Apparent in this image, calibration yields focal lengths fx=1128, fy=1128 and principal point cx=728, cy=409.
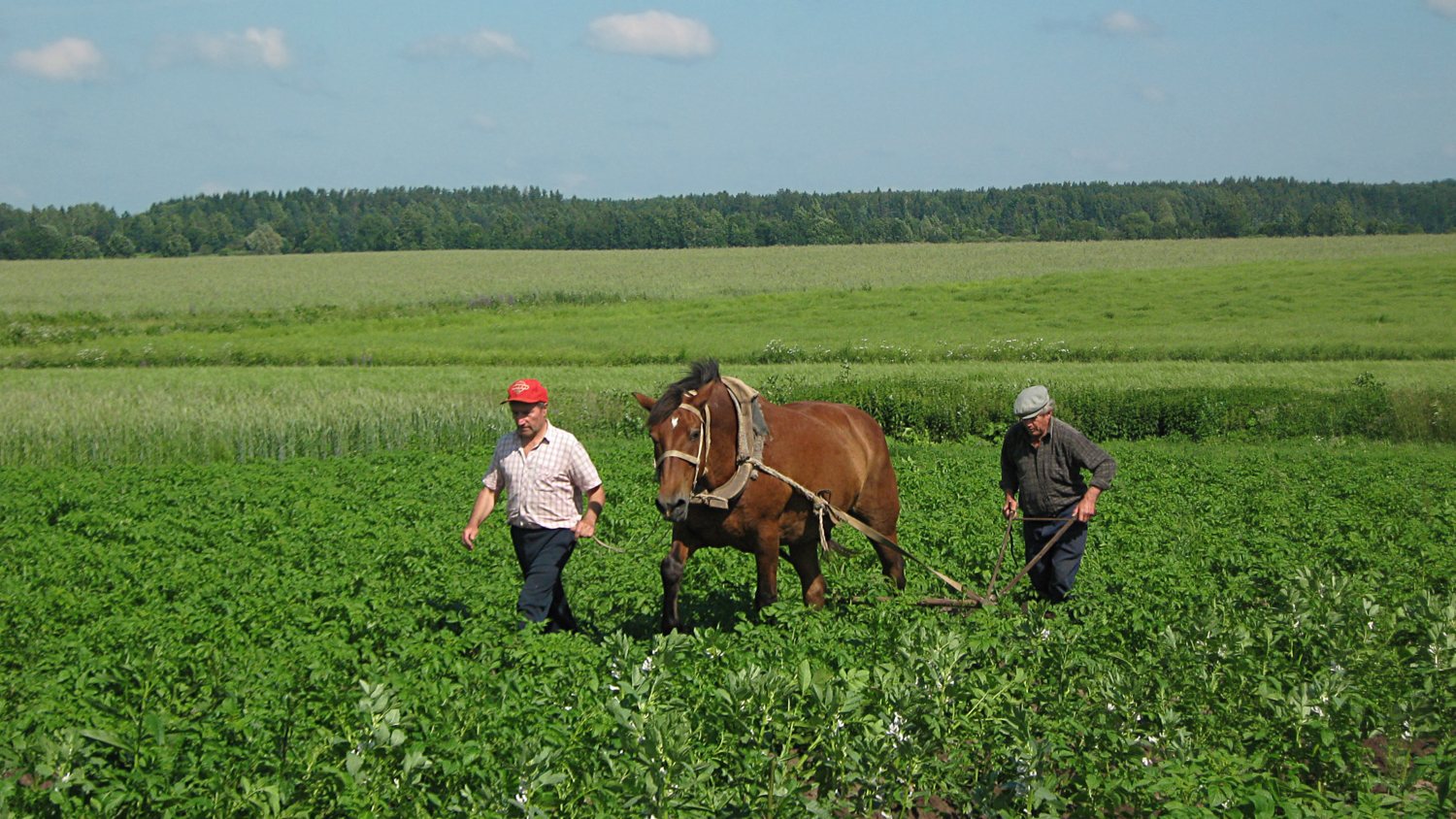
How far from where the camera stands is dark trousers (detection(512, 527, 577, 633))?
6832mm

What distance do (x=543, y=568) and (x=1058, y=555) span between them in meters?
3.54

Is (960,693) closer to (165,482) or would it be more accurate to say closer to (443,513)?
(443,513)

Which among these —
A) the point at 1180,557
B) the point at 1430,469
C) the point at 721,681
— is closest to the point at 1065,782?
the point at 721,681

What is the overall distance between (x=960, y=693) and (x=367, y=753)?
2.55 m

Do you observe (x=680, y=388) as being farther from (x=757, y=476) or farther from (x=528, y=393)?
(x=528, y=393)

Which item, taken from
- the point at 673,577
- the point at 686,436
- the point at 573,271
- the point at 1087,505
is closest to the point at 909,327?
the point at 573,271

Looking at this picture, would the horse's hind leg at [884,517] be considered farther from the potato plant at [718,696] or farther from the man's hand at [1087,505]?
the man's hand at [1087,505]

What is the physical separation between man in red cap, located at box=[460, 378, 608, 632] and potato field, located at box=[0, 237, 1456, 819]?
382 mm

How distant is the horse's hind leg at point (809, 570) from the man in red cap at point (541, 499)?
155 cm

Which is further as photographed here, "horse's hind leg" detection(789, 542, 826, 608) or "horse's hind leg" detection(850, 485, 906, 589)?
"horse's hind leg" detection(850, 485, 906, 589)

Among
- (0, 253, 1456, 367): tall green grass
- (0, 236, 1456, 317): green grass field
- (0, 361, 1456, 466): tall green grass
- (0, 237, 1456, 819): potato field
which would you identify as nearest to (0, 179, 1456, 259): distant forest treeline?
(0, 236, 1456, 317): green grass field

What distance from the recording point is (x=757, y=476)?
279 inches

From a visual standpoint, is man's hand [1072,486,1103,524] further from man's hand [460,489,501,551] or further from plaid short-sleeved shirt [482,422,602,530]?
man's hand [460,489,501,551]

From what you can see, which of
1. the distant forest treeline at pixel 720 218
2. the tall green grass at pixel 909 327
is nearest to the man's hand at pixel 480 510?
the tall green grass at pixel 909 327
